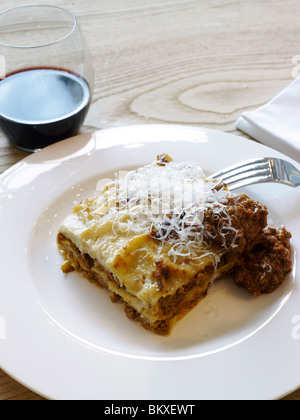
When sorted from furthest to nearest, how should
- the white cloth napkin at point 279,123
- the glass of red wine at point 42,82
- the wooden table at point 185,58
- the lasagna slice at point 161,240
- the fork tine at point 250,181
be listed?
the wooden table at point 185,58
the white cloth napkin at point 279,123
the glass of red wine at point 42,82
the fork tine at point 250,181
the lasagna slice at point 161,240

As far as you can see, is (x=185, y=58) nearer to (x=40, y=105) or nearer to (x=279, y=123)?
(x=279, y=123)

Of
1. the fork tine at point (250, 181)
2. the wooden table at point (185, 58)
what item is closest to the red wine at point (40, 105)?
the wooden table at point (185, 58)

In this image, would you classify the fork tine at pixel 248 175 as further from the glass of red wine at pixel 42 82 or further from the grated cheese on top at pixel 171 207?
the glass of red wine at pixel 42 82

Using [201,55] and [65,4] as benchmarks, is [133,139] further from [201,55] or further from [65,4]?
[65,4]

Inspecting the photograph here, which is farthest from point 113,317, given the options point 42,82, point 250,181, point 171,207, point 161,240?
point 42,82

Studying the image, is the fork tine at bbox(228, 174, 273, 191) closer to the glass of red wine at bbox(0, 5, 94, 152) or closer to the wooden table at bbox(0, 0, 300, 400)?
the wooden table at bbox(0, 0, 300, 400)

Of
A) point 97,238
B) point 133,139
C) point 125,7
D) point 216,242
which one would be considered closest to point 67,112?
point 133,139

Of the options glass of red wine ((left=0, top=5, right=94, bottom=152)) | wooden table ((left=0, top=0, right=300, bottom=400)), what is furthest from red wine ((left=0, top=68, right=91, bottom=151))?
wooden table ((left=0, top=0, right=300, bottom=400))
